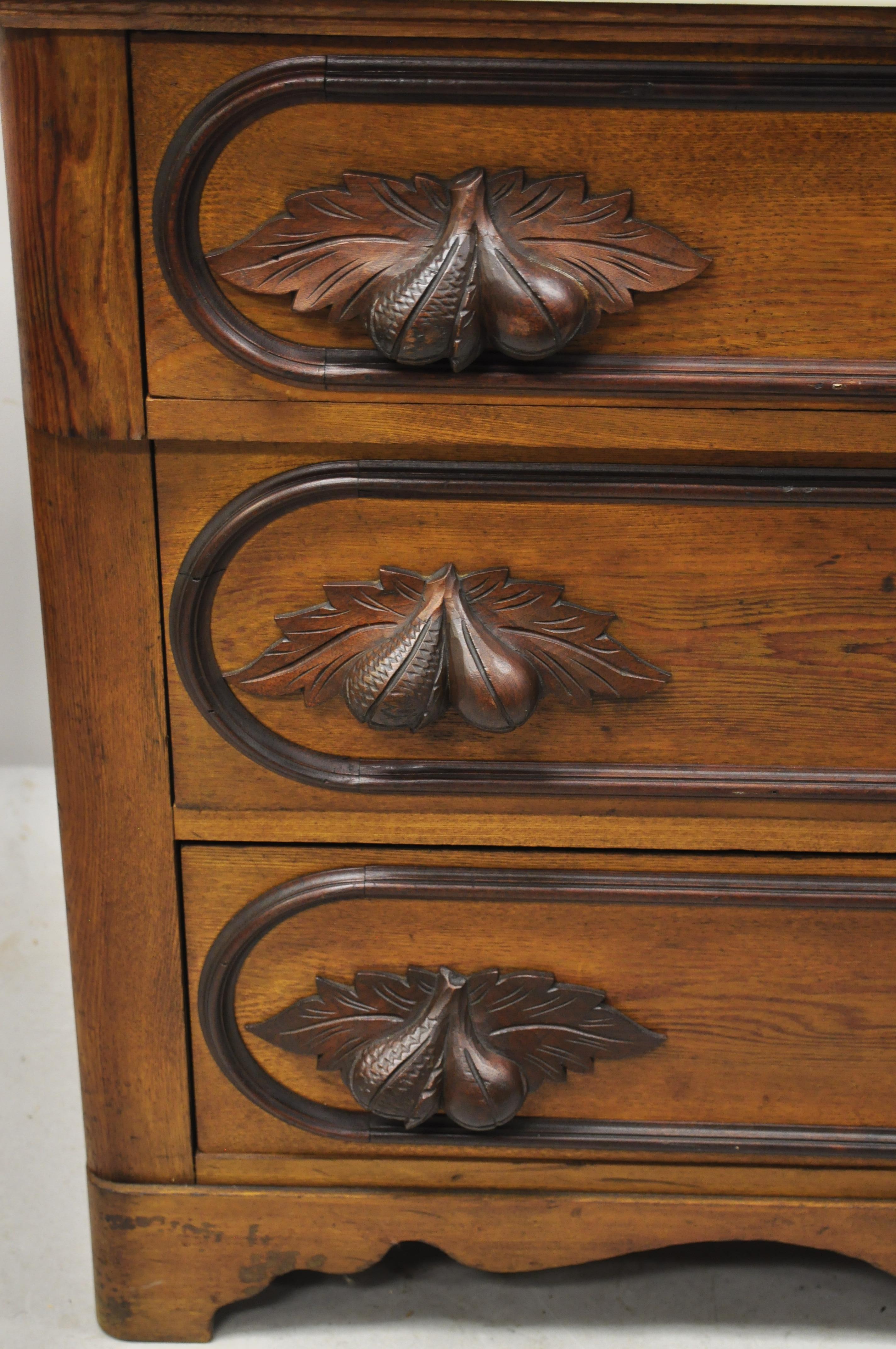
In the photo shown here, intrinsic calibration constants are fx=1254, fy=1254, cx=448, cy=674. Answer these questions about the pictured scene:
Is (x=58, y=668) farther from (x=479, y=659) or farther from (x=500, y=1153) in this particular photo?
(x=500, y=1153)

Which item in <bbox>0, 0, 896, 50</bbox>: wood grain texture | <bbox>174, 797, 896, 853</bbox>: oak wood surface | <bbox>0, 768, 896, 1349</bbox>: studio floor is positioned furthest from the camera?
<bbox>0, 768, 896, 1349</bbox>: studio floor

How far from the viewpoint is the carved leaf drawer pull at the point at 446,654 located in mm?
619

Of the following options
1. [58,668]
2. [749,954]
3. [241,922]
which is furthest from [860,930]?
[58,668]

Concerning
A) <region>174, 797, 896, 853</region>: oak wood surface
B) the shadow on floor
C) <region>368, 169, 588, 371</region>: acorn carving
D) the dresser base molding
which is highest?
<region>368, 169, 588, 371</region>: acorn carving

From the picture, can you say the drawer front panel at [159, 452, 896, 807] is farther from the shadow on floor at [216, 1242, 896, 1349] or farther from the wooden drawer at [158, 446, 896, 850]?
the shadow on floor at [216, 1242, 896, 1349]

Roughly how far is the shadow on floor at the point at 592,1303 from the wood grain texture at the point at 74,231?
58 centimetres

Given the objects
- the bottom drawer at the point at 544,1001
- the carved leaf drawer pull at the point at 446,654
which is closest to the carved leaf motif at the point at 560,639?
the carved leaf drawer pull at the point at 446,654

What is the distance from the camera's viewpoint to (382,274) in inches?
22.4

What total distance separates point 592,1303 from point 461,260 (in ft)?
2.17

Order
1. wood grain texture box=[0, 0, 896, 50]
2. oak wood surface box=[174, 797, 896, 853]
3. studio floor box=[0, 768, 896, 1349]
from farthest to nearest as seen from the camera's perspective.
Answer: studio floor box=[0, 768, 896, 1349]
oak wood surface box=[174, 797, 896, 853]
wood grain texture box=[0, 0, 896, 50]

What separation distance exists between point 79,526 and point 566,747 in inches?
10.9

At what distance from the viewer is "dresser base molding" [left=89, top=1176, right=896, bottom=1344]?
75 cm

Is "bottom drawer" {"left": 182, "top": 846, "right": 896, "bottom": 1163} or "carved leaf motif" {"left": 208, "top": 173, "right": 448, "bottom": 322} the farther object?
"bottom drawer" {"left": 182, "top": 846, "right": 896, "bottom": 1163}

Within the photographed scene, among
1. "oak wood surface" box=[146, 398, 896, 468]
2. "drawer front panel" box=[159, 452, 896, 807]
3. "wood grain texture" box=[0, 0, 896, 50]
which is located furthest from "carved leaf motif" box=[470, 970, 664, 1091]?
"wood grain texture" box=[0, 0, 896, 50]
